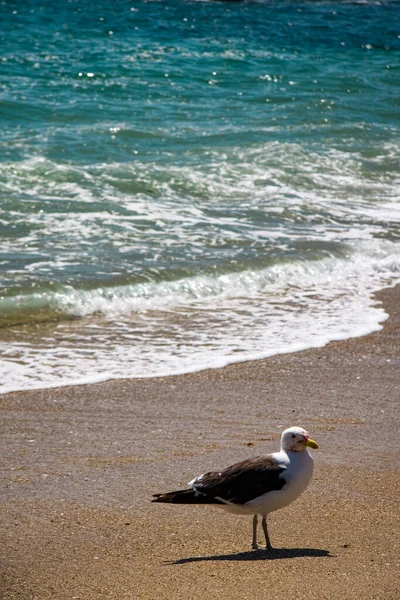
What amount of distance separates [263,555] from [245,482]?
1.16ft

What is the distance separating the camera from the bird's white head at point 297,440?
4.41m

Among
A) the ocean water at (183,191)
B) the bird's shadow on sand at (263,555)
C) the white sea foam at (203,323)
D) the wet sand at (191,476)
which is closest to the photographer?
the wet sand at (191,476)

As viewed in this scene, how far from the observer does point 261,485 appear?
4.35 metres

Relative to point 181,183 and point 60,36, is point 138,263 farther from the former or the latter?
point 60,36

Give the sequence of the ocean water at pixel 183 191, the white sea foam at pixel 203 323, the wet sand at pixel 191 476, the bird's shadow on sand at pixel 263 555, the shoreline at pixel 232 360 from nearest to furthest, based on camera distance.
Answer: the wet sand at pixel 191 476, the bird's shadow on sand at pixel 263 555, the shoreline at pixel 232 360, the white sea foam at pixel 203 323, the ocean water at pixel 183 191

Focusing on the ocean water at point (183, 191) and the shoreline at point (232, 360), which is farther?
the ocean water at point (183, 191)

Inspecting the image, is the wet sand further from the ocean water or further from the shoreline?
the ocean water

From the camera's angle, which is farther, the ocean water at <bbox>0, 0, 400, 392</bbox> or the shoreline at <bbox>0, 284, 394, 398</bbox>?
the ocean water at <bbox>0, 0, 400, 392</bbox>

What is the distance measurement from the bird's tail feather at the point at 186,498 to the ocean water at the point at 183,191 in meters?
2.84

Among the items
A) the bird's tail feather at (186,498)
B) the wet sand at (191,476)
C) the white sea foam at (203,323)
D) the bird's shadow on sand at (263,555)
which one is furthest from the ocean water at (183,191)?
the bird's shadow on sand at (263,555)

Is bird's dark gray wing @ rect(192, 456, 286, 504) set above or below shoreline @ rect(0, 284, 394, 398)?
above

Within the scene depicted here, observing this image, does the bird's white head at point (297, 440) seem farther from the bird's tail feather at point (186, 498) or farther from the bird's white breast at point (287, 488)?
the bird's tail feather at point (186, 498)

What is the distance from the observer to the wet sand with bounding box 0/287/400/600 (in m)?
4.11

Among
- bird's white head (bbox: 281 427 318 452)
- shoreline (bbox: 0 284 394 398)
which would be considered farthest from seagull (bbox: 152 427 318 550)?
shoreline (bbox: 0 284 394 398)
